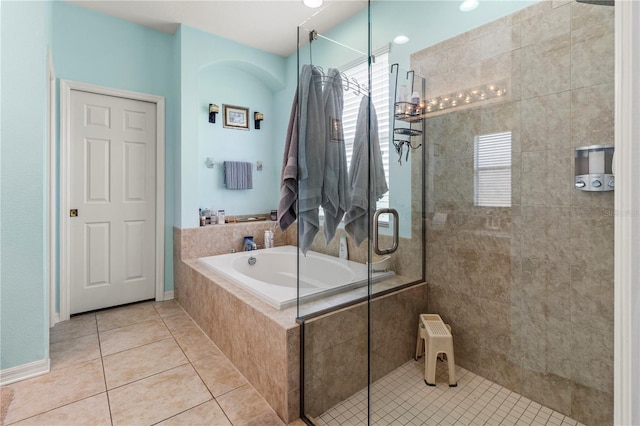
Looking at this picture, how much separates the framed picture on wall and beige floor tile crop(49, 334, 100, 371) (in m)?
2.33

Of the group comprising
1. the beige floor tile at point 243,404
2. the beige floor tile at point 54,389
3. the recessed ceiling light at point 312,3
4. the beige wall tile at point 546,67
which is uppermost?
the recessed ceiling light at point 312,3

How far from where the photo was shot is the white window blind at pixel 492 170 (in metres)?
1.70

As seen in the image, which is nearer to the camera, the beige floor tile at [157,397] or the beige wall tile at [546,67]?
the beige wall tile at [546,67]

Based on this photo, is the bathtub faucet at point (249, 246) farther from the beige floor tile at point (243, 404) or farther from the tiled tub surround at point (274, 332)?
the beige floor tile at point (243, 404)

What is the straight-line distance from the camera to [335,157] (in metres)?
1.72

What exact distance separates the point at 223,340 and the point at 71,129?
2.30 meters

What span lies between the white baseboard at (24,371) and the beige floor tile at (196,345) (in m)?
0.76

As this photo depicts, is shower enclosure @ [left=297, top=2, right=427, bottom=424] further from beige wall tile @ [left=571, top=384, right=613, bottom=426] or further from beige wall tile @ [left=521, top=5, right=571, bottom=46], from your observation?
beige wall tile @ [left=571, top=384, right=613, bottom=426]

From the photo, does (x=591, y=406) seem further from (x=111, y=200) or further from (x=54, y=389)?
(x=111, y=200)

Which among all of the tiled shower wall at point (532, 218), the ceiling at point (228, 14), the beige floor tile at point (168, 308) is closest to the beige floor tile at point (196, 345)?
the beige floor tile at point (168, 308)

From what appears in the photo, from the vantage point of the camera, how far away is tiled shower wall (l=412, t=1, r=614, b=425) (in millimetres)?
1362

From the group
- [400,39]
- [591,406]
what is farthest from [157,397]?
[400,39]

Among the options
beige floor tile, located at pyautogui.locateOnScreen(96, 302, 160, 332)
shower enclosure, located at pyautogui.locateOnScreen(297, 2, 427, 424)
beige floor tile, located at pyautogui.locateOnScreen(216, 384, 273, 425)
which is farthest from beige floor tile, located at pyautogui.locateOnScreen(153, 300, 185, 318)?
shower enclosure, located at pyautogui.locateOnScreen(297, 2, 427, 424)

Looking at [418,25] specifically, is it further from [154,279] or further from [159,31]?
[154,279]
